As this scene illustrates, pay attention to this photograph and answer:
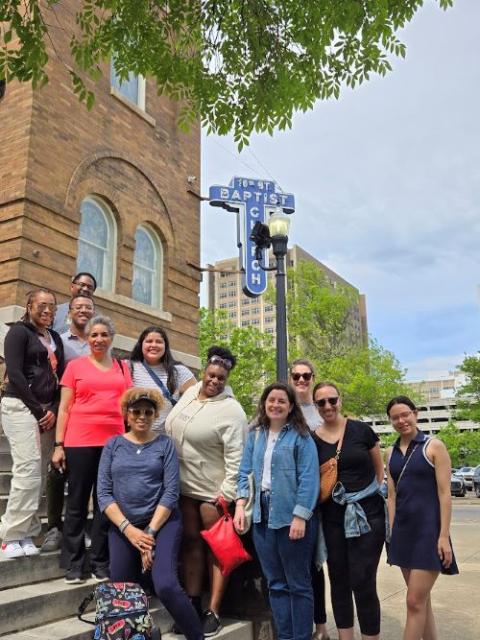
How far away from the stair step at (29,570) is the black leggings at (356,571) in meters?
2.00

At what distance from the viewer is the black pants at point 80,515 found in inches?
161

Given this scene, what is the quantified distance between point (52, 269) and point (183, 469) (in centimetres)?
613

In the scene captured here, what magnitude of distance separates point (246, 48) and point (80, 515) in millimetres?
4902

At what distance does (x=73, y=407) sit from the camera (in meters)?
4.27

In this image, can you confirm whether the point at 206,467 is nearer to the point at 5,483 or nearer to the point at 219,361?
the point at 219,361

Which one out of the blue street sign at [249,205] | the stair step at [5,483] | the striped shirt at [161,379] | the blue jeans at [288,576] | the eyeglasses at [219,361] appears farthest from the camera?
the blue street sign at [249,205]

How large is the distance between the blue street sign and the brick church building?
1171 millimetres

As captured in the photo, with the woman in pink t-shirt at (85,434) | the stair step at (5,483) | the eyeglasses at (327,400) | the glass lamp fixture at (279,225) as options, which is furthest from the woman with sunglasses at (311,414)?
the glass lamp fixture at (279,225)

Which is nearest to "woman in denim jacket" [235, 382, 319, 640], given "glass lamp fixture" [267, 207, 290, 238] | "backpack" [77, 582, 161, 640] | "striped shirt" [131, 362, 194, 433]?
"striped shirt" [131, 362, 194, 433]

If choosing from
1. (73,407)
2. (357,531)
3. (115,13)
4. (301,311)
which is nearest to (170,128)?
(115,13)

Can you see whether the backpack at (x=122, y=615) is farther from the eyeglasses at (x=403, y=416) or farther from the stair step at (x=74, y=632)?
the eyeglasses at (x=403, y=416)

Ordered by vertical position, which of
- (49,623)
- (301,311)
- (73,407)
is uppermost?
(301,311)

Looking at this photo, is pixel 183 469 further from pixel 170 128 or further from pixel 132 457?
pixel 170 128

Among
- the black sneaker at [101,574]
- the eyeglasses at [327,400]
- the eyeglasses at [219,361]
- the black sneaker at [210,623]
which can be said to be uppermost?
the eyeglasses at [219,361]
